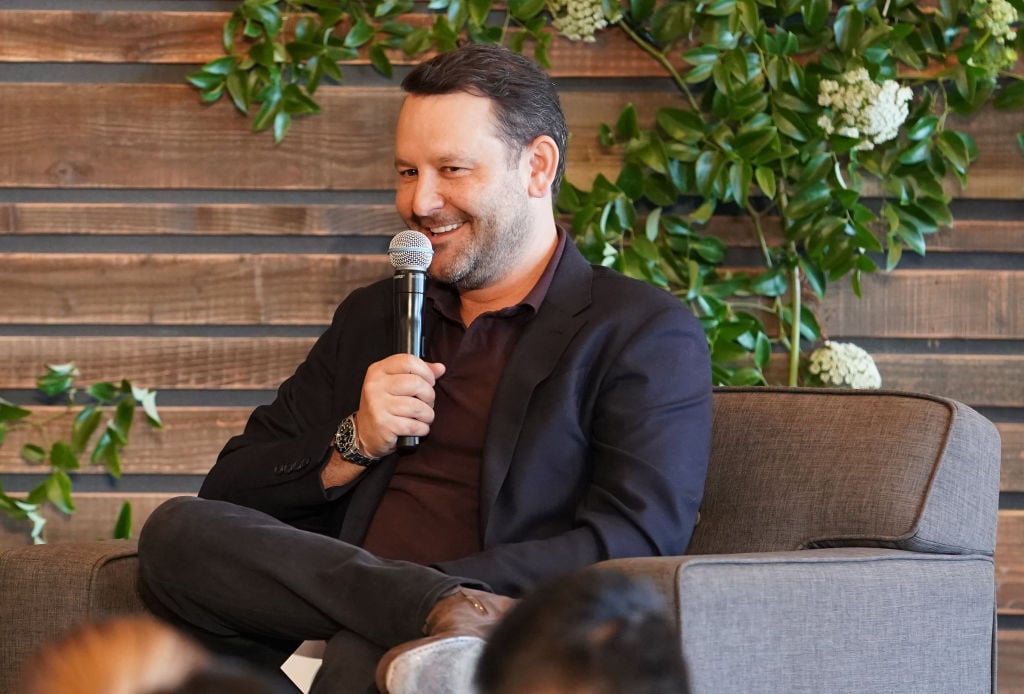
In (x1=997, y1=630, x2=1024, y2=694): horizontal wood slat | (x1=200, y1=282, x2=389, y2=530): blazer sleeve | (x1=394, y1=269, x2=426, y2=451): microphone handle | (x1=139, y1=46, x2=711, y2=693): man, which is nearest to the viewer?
(x1=139, y1=46, x2=711, y2=693): man

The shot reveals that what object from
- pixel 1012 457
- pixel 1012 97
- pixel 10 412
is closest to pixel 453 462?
pixel 10 412

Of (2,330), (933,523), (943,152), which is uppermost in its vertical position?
(943,152)

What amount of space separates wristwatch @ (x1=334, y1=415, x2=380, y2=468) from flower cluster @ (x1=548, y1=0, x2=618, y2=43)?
3.03ft

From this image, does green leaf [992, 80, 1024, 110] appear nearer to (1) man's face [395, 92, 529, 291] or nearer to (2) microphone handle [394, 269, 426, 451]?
(1) man's face [395, 92, 529, 291]

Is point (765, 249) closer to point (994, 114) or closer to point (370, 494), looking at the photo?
point (994, 114)

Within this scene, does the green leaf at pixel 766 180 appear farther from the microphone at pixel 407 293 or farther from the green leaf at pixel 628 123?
the microphone at pixel 407 293

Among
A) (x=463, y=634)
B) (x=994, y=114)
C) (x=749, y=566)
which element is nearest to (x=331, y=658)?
(x=463, y=634)

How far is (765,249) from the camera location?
2297mm

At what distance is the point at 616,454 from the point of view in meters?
1.58

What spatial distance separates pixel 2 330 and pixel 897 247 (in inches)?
68.3

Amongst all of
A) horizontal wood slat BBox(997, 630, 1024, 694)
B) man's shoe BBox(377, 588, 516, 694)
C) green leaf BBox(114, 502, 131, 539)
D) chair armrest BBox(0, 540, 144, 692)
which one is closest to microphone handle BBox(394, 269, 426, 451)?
chair armrest BBox(0, 540, 144, 692)

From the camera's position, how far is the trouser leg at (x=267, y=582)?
4.09 ft

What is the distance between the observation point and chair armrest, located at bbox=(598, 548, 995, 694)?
1218 millimetres

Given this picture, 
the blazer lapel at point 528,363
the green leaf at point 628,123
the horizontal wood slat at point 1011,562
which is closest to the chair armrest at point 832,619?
the blazer lapel at point 528,363
